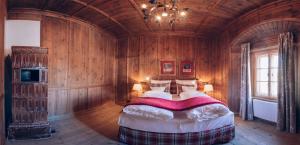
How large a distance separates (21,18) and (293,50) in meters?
6.32

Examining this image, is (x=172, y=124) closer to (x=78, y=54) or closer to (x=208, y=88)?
(x=208, y=88)

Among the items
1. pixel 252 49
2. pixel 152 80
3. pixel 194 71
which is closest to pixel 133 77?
pixel 152 80

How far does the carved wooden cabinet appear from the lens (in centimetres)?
346

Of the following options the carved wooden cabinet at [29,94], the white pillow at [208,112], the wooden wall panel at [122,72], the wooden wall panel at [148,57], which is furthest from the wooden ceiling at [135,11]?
the white pillow at [208,112]

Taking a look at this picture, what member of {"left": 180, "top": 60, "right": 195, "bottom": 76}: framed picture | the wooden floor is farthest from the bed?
{"left": 180, "top": 60, "right": 195, "bottom": 76}: framed picture

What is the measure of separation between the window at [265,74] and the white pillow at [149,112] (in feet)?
10.6

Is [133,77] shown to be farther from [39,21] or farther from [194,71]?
[39,21]

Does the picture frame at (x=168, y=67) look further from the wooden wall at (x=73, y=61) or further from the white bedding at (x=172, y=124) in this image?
the white bedding at (x=172, y=124)

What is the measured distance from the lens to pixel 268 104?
4.55m

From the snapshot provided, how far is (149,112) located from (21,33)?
369 cm

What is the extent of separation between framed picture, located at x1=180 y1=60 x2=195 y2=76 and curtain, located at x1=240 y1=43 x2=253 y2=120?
1.74 m

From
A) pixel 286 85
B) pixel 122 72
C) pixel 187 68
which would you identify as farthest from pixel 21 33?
pixel 286 85

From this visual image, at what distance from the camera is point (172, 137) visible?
10.2 ft

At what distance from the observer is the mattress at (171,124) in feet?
10.2
